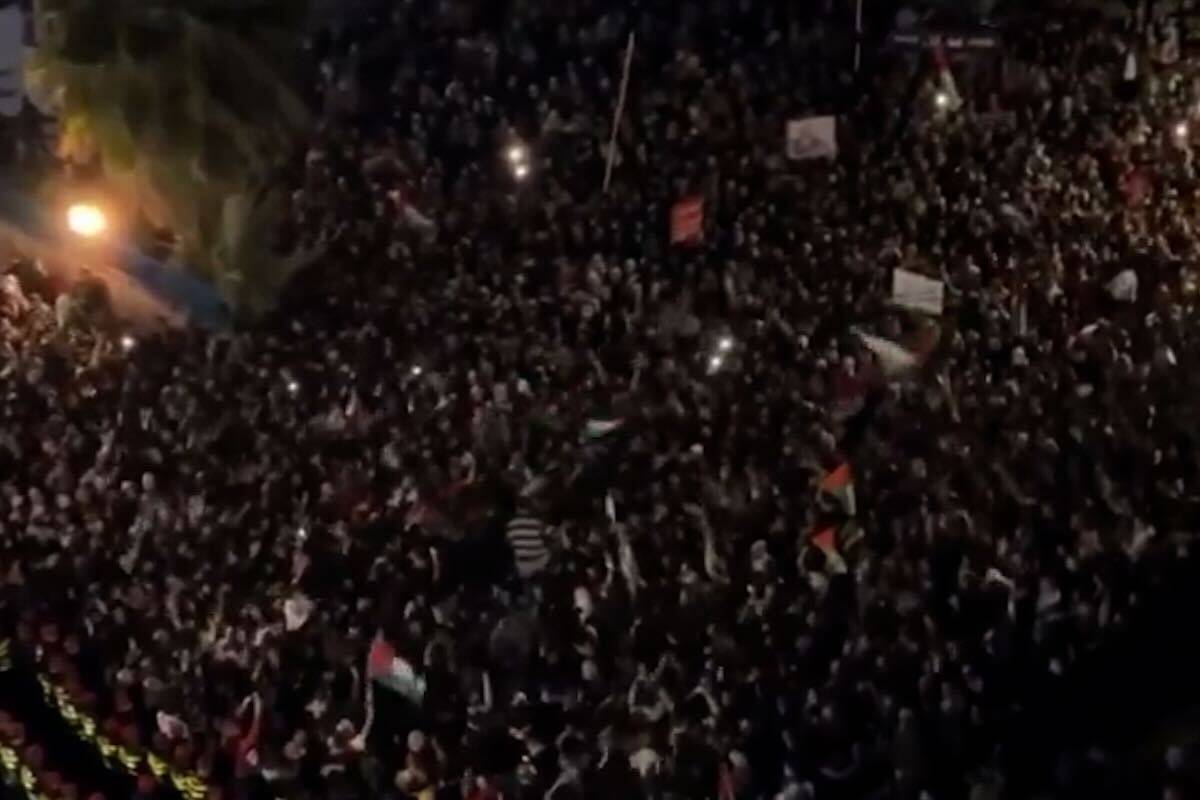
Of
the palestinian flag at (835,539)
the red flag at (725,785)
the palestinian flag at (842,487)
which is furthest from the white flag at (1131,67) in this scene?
the red flag at (725,785)

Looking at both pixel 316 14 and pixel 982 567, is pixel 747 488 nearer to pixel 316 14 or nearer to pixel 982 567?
pixel 982 567

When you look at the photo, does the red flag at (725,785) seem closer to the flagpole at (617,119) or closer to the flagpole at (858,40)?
the flagpole at (617,119)

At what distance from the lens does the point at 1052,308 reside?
15008mm

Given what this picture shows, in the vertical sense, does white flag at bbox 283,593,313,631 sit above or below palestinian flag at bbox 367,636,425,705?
below

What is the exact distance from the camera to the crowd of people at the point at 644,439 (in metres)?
10.8

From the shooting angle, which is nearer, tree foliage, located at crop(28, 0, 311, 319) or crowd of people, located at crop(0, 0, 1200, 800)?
crowd of people, located at crop(0, 0, 1200, 800)

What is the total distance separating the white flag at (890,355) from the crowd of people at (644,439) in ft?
0.31

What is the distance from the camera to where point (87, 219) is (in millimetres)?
19422

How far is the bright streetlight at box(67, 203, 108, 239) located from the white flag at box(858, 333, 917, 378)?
8131mm

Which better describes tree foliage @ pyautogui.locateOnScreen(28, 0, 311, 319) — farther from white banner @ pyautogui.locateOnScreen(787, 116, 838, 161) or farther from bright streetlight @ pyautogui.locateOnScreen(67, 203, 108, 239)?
white banner @ pyautogui.locateOnScreen(787, 116, 838, 161)

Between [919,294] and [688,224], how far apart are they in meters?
2.45

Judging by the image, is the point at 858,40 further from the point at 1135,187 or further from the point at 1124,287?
the point at 1124,287

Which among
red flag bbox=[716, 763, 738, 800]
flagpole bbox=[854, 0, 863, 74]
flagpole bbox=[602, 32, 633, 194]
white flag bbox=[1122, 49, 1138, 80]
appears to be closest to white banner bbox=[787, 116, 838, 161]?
flagpole bbox=[602, 32, 633, 194]

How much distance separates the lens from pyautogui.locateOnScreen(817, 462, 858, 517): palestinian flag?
1229cm
